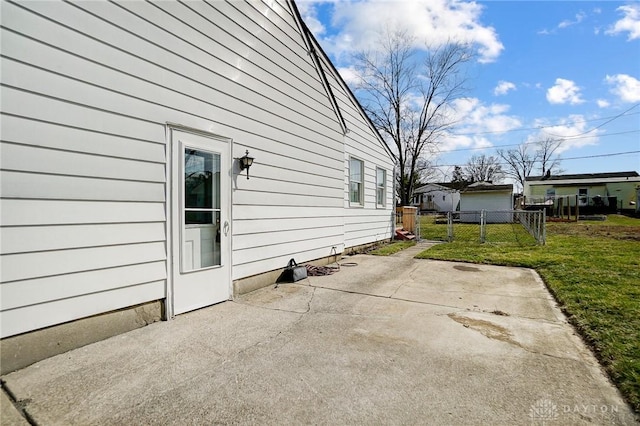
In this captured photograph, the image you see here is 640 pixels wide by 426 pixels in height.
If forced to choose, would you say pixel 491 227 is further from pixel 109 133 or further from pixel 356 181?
pixel 109 133

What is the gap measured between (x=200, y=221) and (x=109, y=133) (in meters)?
1.39

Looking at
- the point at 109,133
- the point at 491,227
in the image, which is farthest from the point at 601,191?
the point at 109,133

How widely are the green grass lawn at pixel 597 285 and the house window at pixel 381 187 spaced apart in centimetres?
242

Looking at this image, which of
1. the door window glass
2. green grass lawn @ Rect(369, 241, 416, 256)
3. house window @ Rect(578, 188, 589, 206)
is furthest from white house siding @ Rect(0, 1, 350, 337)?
house window @ Rect(578, 188, 589, 206)

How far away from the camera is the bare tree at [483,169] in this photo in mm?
49562

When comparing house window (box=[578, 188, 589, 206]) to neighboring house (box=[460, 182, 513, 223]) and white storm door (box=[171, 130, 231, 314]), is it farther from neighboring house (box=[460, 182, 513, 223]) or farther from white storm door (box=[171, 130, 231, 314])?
white storm door (box=[171, 130, 231, 314])

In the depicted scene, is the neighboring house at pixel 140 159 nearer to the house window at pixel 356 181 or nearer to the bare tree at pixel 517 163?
the house window at pixel 356 181

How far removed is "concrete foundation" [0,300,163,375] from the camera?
2344 mm

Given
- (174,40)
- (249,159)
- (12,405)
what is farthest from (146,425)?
(174,40)

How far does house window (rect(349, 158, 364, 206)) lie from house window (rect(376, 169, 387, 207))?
1288 millimetres

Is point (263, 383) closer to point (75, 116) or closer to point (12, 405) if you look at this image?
point (12, 405)

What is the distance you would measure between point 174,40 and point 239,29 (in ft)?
4.02

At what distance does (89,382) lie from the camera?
2225 mm

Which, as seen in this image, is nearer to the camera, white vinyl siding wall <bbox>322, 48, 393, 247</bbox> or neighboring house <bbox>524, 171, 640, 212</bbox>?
white vinyl siding wall <bbox>322, 48, 393, 247</bbox>
